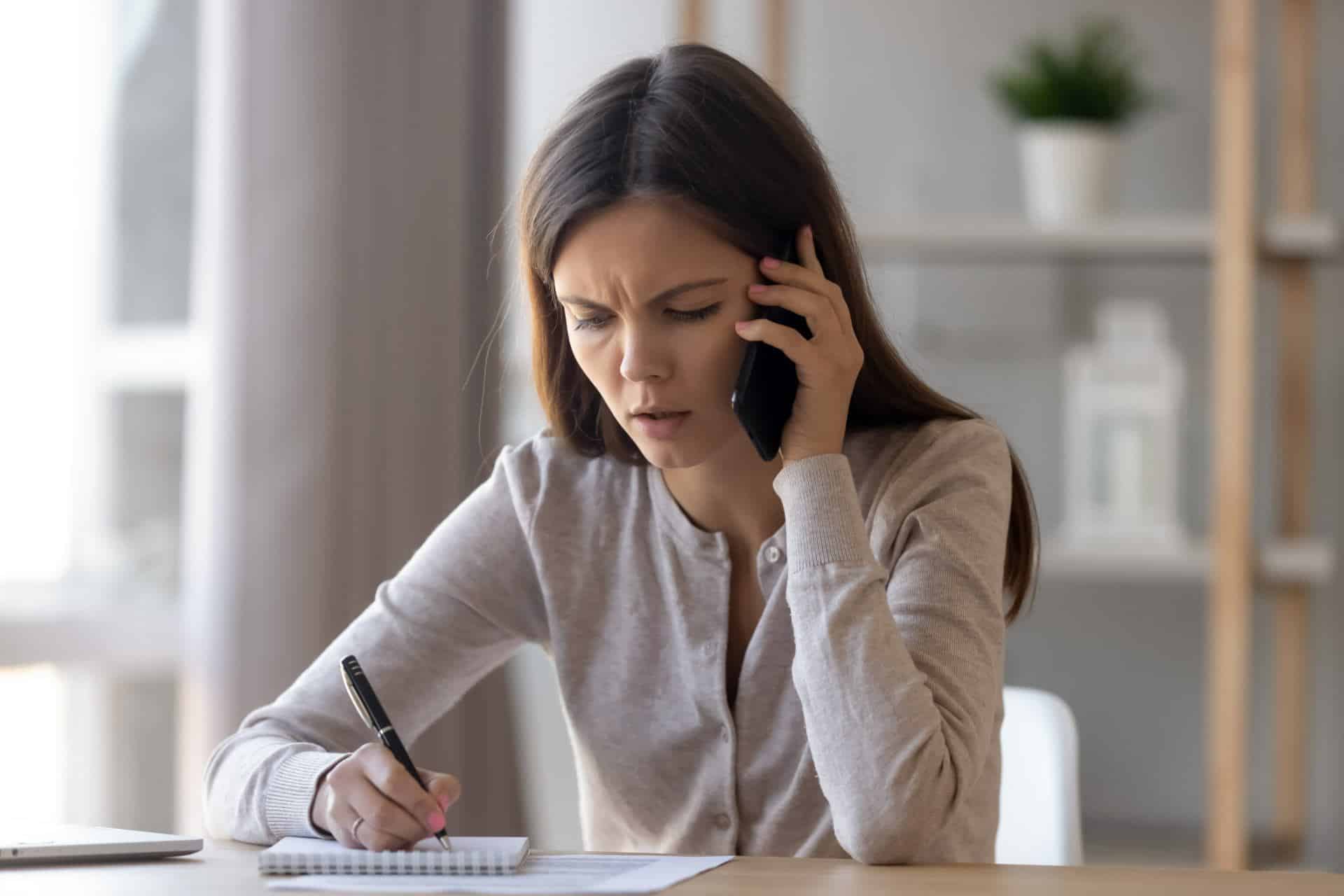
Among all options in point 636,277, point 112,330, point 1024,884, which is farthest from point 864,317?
point 112,330

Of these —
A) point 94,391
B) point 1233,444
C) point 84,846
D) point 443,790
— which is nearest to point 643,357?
point 443,790

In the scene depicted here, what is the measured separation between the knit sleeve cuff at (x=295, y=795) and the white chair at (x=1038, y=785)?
543 millimetres

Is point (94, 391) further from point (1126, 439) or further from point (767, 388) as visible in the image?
point (1126, 439)

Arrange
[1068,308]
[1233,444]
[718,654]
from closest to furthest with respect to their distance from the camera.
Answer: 1. [718,654]
2. [1233,444]
3. [1068,308]

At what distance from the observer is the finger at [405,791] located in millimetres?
987

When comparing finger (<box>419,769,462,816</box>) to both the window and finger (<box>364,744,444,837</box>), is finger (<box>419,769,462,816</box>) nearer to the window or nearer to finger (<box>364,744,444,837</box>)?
finger (<box>364,744,444,837</box>)

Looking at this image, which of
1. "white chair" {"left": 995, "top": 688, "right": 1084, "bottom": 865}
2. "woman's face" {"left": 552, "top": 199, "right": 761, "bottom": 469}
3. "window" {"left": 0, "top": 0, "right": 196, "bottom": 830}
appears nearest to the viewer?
"woman's face" {"left": 552, "top": 199, "right": 761, "bottom": 469}

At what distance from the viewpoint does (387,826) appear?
38.8 inches

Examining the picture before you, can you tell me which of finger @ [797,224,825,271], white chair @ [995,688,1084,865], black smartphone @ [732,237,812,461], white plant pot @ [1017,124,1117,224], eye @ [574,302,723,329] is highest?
white plant pot @ [1017,124,1117,224]

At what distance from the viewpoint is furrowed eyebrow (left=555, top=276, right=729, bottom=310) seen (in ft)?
3.74

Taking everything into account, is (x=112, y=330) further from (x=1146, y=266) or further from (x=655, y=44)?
(x=1146, y=266)

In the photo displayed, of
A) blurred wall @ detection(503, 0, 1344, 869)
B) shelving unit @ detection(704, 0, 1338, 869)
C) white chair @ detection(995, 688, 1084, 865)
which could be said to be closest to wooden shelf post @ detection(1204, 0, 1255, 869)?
shelving unit @ detection(704, 0, 1338, 869)

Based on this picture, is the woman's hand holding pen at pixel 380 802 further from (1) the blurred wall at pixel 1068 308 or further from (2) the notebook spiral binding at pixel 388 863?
(1) the blurred wall at pixel 1068 308

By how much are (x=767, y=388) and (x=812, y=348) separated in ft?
0.15
